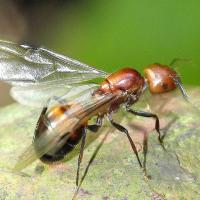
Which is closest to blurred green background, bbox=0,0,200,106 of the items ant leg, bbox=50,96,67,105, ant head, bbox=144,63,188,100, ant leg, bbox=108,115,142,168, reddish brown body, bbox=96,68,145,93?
ant head, bbox=144,63,188,100

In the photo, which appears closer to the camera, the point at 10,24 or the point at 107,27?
the point at 107,27

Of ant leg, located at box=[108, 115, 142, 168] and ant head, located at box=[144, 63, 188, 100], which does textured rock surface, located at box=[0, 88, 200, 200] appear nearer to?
ant leg, located at box=[108, 115, 142, 168]

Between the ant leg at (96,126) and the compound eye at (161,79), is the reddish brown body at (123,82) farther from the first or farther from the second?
the ant leg at (96,126)

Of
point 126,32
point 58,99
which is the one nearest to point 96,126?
point 58,99

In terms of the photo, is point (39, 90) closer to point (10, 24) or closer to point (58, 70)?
point (58, 70)

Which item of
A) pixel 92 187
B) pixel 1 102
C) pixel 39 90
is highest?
pixel 39 90

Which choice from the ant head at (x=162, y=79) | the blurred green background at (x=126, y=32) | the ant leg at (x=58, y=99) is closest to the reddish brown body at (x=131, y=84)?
the ant head at (x=162, y=79)

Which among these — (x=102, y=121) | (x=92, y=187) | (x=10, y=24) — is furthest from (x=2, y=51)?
(x=10, y=24)

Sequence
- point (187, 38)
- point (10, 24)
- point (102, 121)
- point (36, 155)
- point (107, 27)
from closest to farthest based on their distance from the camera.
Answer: point (36, 155) → point (102, 121) → point (187, 38) → point (107, 27) → point (10, 24)
